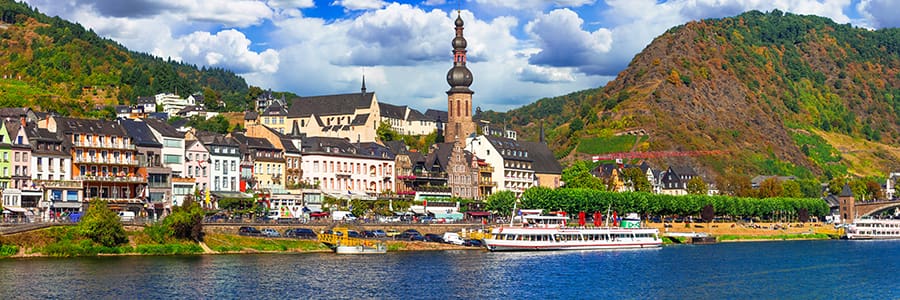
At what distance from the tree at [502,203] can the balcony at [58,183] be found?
2012 inches

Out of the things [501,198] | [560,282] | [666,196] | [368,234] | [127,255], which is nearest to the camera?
[560,282]

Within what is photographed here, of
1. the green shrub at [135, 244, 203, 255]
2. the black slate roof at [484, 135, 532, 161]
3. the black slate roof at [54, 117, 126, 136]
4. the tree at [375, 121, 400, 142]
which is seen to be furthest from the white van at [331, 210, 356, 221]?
the tree at [375, 121, 400, 142]

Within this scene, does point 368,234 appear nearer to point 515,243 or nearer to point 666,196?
point 515,243

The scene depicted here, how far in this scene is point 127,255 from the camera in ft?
292

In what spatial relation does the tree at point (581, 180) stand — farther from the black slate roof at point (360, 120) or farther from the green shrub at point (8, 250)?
the green shrub at point (8, 250)

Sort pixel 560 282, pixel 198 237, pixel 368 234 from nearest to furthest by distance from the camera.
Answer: pixel 560 282
pixel 198 237
pixel 368 234

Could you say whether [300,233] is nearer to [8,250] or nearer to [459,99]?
[8,250]

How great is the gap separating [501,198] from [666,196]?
26.5m

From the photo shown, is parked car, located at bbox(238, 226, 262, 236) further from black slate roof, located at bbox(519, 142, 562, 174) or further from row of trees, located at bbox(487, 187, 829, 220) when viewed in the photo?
black slate roof, located at bbox(519, 142, 562, 174)

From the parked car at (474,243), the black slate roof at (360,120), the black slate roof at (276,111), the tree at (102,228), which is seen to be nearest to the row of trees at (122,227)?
the tree at (102,228)

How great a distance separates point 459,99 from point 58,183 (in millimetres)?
78165

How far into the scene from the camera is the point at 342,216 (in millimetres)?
116875

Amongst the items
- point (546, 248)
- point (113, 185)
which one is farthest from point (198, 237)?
point (546, 248)

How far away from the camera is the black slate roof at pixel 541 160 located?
16625 cm
